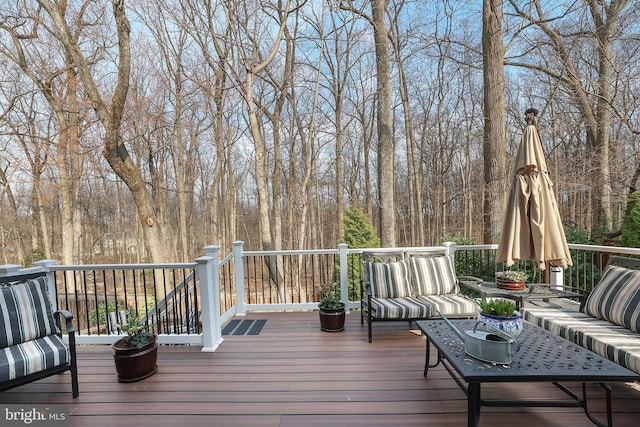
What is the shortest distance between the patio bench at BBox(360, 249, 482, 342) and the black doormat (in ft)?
4.26

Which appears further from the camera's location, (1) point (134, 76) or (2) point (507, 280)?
(1) point (134, 76)

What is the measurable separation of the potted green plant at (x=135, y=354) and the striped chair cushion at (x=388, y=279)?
2.34 m

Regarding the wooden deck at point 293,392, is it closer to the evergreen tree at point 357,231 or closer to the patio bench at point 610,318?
the patio bench at point 610,318

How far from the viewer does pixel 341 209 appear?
12.1 m

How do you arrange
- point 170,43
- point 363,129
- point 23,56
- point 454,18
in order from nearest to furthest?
point 454,18 < point 23,56 < point 170,43 < point 363,129

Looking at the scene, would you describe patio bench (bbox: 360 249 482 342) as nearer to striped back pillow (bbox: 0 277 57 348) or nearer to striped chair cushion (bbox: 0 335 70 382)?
striped chair cushion (bbox: 0 335 70 382)

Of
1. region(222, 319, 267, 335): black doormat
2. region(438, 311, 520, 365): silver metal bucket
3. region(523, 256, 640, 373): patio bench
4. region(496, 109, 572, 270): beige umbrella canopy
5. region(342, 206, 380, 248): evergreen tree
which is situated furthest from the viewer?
region(342, 206, 380, 248): evergreen tree

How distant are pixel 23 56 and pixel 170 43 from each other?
403cm

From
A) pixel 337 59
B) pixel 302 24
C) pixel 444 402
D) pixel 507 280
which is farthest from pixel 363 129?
pixel 444 402

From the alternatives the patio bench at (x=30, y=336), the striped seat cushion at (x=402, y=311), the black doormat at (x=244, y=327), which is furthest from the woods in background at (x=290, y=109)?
the patio bench at (x=30, y=336)

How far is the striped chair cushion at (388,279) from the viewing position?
3.88 metres

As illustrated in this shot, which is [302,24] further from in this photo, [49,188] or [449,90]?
[49,188]

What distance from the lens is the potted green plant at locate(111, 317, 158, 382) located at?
2.78 m

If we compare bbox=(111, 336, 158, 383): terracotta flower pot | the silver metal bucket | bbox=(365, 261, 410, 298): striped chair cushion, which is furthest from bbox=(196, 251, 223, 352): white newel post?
the silver metal bucket
